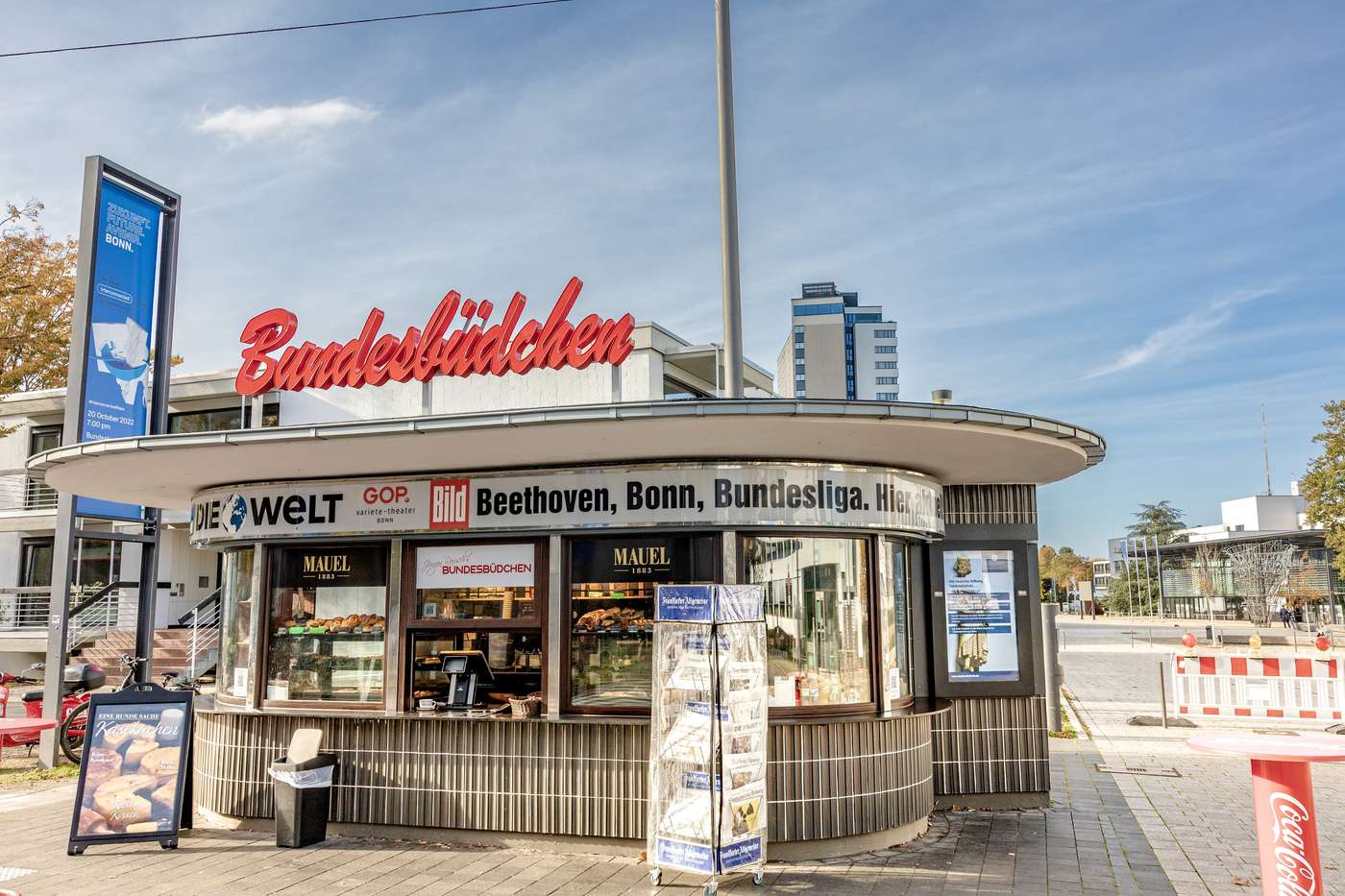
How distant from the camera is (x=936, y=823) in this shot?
8.30m

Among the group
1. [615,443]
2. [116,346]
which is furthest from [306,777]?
[116,346]

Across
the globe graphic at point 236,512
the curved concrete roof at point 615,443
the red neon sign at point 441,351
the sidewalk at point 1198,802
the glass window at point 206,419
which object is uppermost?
the glass window at point 206,419

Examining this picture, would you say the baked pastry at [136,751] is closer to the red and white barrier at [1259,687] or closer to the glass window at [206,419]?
the red and white barrier at [1259,687]

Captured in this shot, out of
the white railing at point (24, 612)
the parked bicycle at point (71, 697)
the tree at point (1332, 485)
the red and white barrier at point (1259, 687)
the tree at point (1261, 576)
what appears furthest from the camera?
the tree at point (1261, 576)

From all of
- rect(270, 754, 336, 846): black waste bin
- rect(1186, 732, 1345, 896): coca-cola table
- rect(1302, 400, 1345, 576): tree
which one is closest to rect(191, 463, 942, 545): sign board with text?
rect(270, 754, 336, 846): black waste bin

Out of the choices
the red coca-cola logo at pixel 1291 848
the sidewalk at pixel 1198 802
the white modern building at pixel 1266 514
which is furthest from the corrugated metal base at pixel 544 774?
the white modern building at pixel 1266 514

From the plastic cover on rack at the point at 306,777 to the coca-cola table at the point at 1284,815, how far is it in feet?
20.6

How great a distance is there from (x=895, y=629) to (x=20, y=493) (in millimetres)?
27215

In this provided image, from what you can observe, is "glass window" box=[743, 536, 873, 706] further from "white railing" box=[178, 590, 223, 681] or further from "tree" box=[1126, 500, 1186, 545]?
"tree" box=[1126, 500, 1186, 545]

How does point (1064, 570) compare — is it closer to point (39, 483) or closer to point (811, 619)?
point (39, 483)

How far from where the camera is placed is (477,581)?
8078 millimetres

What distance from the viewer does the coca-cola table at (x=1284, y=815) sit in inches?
206

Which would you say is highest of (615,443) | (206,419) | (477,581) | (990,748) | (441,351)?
(206,419)

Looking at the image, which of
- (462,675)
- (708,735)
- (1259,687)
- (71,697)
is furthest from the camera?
(1259,687)
